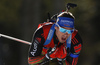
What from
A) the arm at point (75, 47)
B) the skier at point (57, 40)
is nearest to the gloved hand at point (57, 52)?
the skier at point (57, 40)

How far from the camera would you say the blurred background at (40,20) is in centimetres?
948

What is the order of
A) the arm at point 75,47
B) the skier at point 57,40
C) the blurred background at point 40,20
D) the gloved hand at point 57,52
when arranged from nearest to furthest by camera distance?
the skier at point 57,40 < the gloved hand at point 57,52 < the arm at point 75,47 < the blurred background at point 40,20

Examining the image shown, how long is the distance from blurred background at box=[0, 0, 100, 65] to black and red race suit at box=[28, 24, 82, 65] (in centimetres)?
576

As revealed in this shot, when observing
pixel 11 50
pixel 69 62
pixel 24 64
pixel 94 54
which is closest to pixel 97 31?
pixel 94 54

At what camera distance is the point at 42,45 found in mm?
3418

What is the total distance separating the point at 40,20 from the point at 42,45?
6.26 meters

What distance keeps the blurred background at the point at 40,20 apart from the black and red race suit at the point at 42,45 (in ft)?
18.9

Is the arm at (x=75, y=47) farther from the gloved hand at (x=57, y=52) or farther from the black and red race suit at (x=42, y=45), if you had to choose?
the gloved hand at (x=57, y=52)

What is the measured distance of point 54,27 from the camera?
10.9ft

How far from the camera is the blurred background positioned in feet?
31.1

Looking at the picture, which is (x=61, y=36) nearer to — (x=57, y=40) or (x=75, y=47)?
(x=57, y=40)

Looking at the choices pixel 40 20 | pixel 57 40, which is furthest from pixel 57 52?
pixel 40 20

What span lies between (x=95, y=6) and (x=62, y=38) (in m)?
7.93

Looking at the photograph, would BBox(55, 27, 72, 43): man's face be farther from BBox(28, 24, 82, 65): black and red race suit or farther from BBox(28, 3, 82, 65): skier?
BBox(28, 24, 82, 65): black and red race suit
